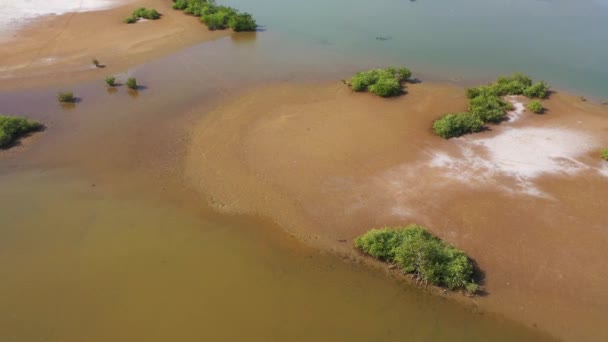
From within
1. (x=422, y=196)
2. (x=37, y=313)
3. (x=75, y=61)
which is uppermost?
(x=75, y=61)

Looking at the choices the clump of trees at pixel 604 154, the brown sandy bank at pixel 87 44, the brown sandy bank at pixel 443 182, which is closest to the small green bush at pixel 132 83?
the brown sandy bank at pixel 87 44

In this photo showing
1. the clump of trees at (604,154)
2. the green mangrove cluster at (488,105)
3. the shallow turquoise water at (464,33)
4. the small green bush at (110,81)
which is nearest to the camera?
the clump of trees at (604,154)

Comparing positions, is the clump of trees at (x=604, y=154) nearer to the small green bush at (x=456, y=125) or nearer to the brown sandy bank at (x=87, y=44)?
the small green bush at (x=456, y=125)

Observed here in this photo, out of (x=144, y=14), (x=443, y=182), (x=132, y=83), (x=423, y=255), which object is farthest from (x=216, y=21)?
(x=423, y=255)

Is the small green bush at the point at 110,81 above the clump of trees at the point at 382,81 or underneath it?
underneath

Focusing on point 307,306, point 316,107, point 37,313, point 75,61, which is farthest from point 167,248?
point 75,61

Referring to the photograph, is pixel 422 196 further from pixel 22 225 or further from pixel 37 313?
pixel 22 225

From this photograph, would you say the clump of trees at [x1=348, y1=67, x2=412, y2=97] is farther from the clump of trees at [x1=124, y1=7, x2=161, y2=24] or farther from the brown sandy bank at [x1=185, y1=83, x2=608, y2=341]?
the clump of trees at [x1=124, y1=7, x2=161, y2=24]
